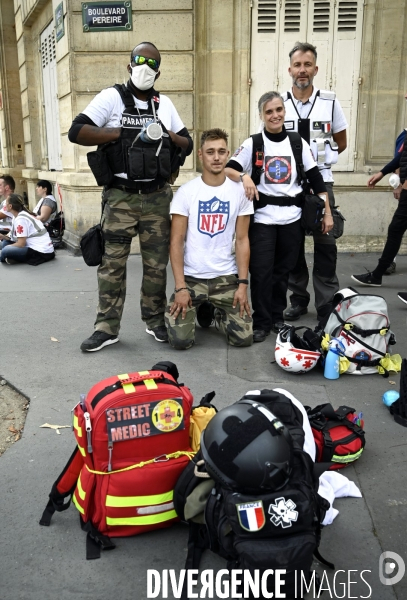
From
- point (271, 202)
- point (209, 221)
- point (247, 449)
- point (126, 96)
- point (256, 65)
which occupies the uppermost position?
point (256, 65)

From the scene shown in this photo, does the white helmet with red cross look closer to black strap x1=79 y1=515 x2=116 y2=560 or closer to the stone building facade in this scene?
black strap x1=79 y1=515 x2=116 y2=560

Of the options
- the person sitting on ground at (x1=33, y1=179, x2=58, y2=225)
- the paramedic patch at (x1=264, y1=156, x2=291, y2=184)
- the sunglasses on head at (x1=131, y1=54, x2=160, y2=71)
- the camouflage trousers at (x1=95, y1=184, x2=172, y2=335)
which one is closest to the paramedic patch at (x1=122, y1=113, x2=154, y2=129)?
the sunglasses on head at (x1=131, y1=54, x2=160, y2=71)

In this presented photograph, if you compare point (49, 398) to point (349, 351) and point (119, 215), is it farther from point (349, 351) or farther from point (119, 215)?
point (349, 351)

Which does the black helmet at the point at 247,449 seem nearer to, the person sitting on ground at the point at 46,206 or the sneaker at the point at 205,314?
the sneaker at the point at 205,314

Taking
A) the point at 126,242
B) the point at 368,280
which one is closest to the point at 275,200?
the point at 126,242

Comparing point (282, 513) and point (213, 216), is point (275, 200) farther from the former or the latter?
point (282, 513)

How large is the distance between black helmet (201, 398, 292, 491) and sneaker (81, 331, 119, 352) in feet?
7.97

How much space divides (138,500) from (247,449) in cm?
66

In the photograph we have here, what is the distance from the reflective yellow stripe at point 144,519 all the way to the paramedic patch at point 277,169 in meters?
2.90

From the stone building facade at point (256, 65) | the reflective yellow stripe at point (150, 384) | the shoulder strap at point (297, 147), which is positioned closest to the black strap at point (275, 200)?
the shoulder strap at point (297, 147)

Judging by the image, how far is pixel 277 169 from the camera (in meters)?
4.55

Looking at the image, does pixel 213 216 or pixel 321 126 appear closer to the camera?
pixel 213 216

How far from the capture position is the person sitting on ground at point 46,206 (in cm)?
884

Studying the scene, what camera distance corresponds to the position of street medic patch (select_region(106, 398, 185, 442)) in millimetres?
2377
